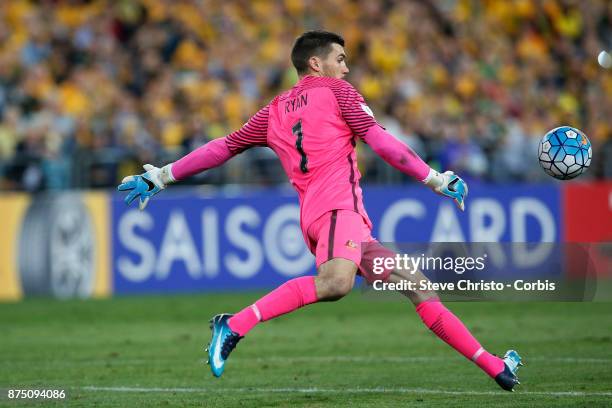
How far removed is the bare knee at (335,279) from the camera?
25.0 feet

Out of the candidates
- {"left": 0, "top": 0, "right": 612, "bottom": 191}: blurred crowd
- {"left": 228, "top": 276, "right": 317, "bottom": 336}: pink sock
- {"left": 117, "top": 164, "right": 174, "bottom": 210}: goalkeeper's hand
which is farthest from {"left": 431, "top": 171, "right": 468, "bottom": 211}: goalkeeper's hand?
{"left": 0, "top": 0, "right": 612, "bottom": 191}: blurred crowd

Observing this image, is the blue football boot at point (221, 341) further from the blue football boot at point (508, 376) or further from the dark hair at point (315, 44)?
the dark hair at point (315, 44)

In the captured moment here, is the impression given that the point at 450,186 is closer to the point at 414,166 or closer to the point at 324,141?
the point at 414,166

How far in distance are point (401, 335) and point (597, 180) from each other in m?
8.04

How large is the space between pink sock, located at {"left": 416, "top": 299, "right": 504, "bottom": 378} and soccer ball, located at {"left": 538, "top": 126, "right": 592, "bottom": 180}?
5.70 ft

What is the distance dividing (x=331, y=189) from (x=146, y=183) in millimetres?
1358

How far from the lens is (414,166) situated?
7738 millimetres

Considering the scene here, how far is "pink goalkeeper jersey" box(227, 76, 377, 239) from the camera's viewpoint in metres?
7.90

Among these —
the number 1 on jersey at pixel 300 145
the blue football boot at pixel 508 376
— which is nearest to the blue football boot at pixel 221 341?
the number 1 on jersey at pixel 300 145

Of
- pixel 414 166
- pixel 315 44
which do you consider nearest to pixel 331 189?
pixel 414 166

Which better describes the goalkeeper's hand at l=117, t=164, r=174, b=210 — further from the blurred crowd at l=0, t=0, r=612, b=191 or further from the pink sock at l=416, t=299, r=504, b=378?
the blurred crowd at l=0, t=0, r=612, b=191

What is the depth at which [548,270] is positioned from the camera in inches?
399

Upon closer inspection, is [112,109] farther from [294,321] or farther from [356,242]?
[356,242]

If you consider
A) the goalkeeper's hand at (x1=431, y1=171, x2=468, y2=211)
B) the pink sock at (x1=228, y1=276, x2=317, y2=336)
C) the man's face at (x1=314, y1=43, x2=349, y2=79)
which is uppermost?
the man's face at (x1=314, y1=43, x2=349, y2=79)
